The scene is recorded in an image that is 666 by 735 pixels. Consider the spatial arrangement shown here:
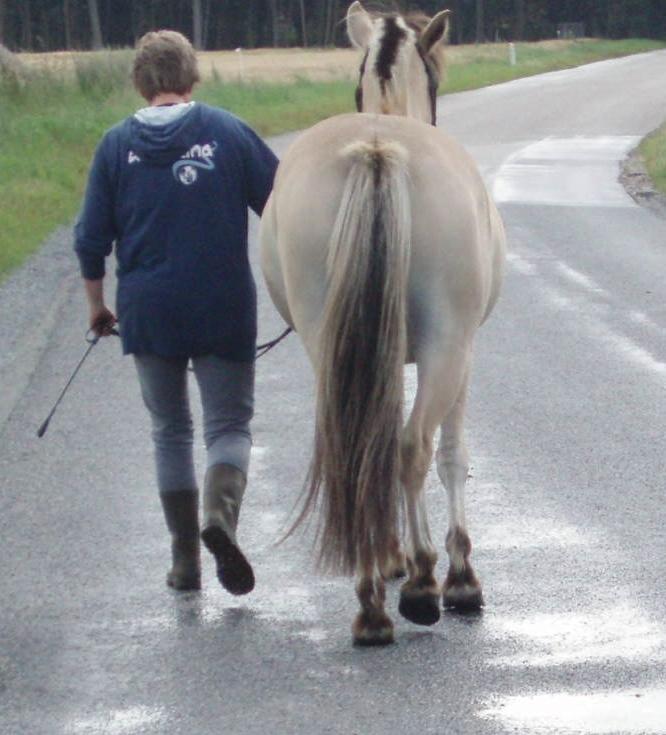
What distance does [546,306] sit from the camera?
13297mm

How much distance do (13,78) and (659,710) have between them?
28.5 metres

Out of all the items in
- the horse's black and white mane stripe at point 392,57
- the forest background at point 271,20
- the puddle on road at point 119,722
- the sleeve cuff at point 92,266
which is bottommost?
the forest background at point 271,20

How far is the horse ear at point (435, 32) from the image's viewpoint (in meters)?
6.60

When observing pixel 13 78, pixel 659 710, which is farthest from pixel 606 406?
pixel 13 78

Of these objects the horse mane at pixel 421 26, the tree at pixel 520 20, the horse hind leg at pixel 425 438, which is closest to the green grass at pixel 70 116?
the horse mane at pixel 421 26

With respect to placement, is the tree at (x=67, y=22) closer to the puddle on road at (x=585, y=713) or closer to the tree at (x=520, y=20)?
the tree at (x=520, y=20)

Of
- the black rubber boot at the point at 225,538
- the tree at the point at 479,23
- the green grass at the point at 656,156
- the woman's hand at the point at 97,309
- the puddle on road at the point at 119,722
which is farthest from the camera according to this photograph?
the tree at the point at 479,23

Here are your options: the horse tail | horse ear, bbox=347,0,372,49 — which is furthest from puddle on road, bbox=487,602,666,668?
horse ear, bbox=347,0,372,49

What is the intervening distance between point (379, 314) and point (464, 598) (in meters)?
1.03

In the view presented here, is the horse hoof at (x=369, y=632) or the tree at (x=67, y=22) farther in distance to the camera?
the tree at (x=67, y=22)

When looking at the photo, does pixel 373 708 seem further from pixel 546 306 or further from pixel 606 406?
pixel 546 306

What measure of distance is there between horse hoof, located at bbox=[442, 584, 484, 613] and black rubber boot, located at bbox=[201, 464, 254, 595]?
65 cm

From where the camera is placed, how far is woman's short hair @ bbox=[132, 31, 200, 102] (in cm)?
580

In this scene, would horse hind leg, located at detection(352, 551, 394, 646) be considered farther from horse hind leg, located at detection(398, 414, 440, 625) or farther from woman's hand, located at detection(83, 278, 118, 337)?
woman's hand, located at detection(83, 278, 118, 337)
